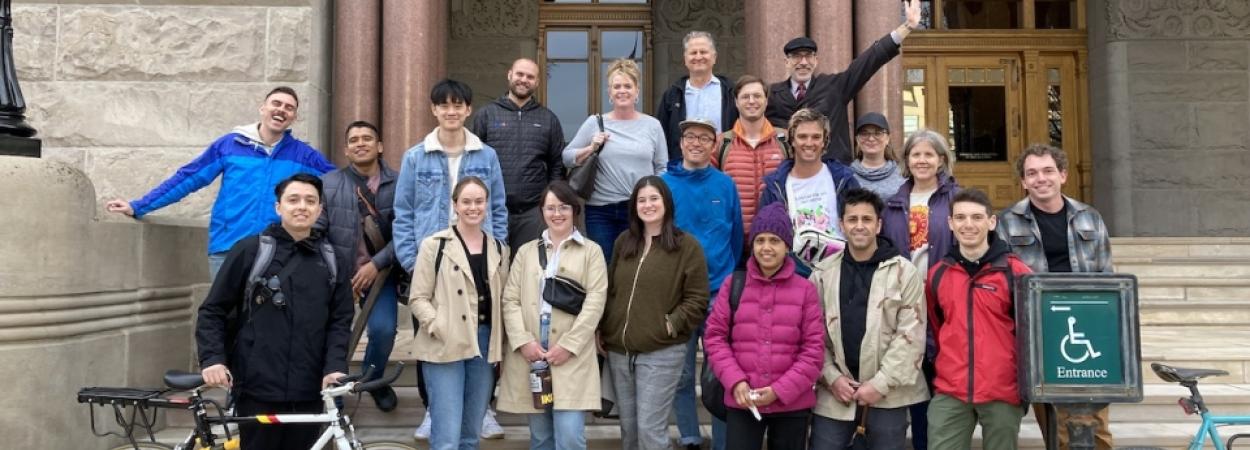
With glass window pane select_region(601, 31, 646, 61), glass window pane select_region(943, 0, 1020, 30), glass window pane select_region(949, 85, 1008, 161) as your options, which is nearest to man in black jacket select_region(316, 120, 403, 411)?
glass window pane select_region(601, 31, 646, 61)

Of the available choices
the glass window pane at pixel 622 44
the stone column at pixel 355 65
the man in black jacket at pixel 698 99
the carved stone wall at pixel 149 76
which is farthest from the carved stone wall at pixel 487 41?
the man in black jacket at pixel 698 99

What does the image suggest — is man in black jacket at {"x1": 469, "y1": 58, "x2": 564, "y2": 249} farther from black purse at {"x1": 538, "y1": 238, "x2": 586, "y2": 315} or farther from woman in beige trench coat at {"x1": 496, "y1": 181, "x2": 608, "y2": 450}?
black purse at {"x1": 538, "y1": 238, "x2": 586, "y2": 315}

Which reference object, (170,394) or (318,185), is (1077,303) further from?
(170,394)

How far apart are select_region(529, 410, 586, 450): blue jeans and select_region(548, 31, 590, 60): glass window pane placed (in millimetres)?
6936

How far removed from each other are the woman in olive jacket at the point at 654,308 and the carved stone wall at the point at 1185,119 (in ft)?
27.8

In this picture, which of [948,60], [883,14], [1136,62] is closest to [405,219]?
[883,14]

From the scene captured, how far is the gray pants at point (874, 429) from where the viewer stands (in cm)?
384

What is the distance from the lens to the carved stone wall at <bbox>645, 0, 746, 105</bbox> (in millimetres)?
9977

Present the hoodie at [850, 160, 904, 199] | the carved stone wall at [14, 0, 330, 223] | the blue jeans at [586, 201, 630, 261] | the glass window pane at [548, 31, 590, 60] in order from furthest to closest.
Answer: the glass window pane at [548, 31, 590, 60], the carved stone wall at [14, 0, 330, 223], the blue jeans at [586, 201, 630, 261], the hoodie at [850, 160, 904, 199]

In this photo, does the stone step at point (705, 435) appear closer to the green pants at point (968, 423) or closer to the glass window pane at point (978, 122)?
the green pants at point (968, 423)

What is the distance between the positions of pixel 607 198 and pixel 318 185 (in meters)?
1.66

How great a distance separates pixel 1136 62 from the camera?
1041 centimetres

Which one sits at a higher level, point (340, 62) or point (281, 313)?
point (340, 62)

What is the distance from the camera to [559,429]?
402cm
